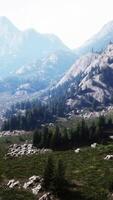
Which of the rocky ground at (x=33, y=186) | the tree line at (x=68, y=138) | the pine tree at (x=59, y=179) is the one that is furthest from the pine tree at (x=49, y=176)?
the tree line at (x=68, y=138)

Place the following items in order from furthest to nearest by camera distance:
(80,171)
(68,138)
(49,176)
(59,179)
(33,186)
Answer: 1. (68,138)
2. (80,171)
3. (33,186)
4. (49,176)
5. (59,179)

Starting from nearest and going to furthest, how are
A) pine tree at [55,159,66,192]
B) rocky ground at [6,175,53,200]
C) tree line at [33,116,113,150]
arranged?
rocky ground at [6,175,53,200]
pine tree at [55,159,66,192]
tree line at [33,116,113,150]

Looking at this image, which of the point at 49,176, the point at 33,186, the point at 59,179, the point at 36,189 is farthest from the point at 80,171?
the point at 36,189

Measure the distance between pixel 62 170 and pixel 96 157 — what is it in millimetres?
38020

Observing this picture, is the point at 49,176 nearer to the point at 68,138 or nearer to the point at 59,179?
the point at 59,179

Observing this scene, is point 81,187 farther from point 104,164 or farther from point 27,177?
point 104,164

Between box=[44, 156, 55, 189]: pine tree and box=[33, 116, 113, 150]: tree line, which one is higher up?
box=[33, 116, 113, 150]: tree line

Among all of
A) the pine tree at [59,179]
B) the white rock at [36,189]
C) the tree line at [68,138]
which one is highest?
the tree line at [68,138]

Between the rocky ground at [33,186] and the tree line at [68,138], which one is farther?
the tree line at [68,138]

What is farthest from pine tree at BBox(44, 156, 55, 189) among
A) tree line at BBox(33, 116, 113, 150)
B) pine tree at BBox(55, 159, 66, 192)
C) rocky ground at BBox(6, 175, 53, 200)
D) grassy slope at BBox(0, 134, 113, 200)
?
tree line at BBox(33, 116, 113, 150)

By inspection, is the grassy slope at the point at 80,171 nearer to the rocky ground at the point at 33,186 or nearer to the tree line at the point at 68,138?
the rocky ground at the point at 33,186

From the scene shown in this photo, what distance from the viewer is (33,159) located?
124 metres

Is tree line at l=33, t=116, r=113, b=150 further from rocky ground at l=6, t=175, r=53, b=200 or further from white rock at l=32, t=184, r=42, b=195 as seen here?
white rock at l=32, t=184, r=42, b=195

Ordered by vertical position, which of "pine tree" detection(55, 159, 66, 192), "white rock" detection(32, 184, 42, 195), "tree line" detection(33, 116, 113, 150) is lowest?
"white rock" detection(32, 184, 42, 195)
